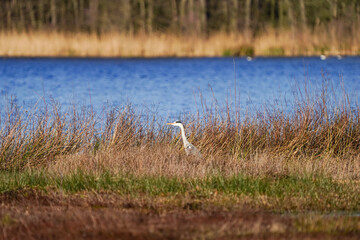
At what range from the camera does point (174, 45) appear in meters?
30.3

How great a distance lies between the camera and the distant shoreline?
30.3 metres

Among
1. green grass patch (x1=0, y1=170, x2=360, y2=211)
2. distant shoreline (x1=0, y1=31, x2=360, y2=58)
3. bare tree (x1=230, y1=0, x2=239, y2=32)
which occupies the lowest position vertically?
green grass patch (x1=0, y1=170, x2=360, y2=211)

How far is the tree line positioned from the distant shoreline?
2.29m

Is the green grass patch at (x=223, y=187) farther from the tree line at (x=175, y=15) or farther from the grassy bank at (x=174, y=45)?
the tree line at (x=175, y=15)

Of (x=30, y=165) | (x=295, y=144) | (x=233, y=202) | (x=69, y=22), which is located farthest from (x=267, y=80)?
(x=69, y=22)

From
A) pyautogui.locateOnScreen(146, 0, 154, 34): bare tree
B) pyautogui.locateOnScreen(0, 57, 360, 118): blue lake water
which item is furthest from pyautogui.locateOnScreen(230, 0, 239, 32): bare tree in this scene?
pyautogui.locateOnScreen(0, 57, 360, 118): blue lake water

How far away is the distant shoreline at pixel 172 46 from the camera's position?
30328mm

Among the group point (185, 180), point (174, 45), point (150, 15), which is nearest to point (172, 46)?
point (174, 45)

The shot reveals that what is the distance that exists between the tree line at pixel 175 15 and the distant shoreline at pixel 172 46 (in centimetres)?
229

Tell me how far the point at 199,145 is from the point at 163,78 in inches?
619

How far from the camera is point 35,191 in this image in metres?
6.89

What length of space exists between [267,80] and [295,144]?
561 inches

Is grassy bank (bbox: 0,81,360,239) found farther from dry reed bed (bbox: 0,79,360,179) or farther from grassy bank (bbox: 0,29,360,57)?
grassy bank (bbox: 0,29,360,57)

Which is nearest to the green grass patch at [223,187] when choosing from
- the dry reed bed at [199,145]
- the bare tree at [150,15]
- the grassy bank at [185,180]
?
the grassy bank at [185,180]
